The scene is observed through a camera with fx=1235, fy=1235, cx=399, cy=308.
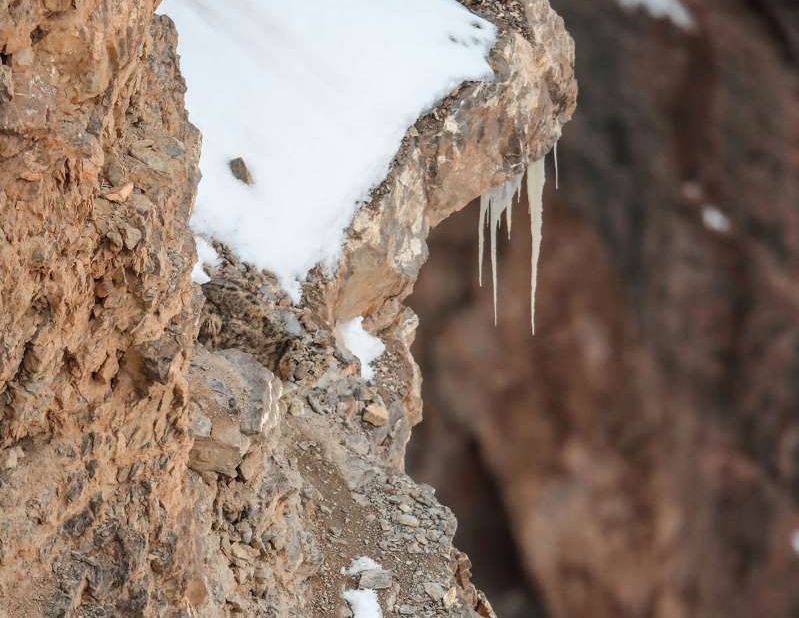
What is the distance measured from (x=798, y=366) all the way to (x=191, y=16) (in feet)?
48.4

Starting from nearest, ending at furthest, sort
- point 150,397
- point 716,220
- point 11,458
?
point 11,458, point 150,397, point 716,220

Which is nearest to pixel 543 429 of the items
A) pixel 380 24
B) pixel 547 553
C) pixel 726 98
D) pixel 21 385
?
pixel 547 553

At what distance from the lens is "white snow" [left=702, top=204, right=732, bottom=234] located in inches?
843

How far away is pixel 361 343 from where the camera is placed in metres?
9.65

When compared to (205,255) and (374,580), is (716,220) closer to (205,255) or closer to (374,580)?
(205,255)

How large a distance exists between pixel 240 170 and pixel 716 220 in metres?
14.2

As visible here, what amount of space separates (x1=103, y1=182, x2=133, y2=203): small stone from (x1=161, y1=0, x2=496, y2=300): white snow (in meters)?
3.54

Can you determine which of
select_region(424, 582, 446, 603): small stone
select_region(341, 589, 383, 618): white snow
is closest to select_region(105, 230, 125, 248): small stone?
select_region(341, 589, 383, 618): white snow

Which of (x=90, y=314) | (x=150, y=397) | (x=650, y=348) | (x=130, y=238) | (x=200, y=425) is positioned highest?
(x=130, y=238)

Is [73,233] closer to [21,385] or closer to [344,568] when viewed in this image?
[21,385]

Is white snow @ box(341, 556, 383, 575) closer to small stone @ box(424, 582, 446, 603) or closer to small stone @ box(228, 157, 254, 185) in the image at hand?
small stone @ box(424, 582, 446, 603)

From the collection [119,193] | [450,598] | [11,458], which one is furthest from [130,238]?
[450,598]

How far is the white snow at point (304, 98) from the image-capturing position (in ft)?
28.6

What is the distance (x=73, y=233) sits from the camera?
14.2 ft
